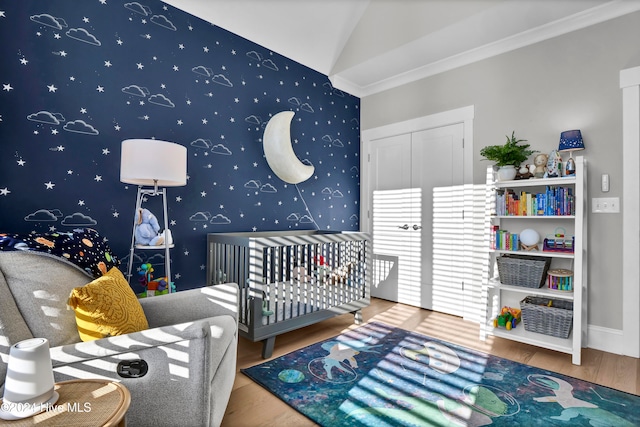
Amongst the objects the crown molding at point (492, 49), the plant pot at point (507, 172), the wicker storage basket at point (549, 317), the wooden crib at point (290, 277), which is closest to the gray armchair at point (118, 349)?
the wooden crib at point (290, 277)

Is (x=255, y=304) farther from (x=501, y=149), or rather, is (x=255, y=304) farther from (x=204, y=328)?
(x=501, y=149)

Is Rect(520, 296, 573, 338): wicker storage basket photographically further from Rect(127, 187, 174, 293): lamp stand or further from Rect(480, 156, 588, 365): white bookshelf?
Rect(127, 187, 174, 293): lamp stand

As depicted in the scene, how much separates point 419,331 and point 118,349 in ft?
7.53

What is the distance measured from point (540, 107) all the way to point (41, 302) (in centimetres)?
338

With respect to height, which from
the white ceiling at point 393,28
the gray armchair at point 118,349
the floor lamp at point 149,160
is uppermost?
the white ceiling at point 393,28

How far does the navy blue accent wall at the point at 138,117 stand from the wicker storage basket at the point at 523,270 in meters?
1.79

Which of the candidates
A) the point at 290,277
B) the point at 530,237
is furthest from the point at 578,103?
the point at 290,277

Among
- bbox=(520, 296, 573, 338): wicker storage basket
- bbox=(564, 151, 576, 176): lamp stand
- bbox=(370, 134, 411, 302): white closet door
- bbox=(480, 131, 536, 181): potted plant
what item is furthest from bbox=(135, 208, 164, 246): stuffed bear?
bbox=(564, 151, 576, 176): lamp stand

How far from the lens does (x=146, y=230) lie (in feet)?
6.99

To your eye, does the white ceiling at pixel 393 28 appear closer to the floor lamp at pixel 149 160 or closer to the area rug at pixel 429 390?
the floor lamp at pixel 149 160

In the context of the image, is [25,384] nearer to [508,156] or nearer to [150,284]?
[150,284]

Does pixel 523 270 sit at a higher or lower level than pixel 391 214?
lower

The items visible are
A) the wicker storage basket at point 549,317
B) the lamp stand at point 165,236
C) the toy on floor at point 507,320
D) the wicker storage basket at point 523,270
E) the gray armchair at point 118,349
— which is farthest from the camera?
the toy on floor at point 507,320

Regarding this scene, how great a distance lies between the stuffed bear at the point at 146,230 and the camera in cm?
211
